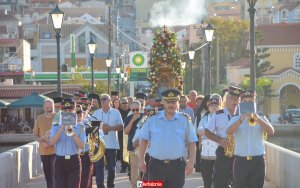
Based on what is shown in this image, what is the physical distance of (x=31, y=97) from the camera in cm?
4456

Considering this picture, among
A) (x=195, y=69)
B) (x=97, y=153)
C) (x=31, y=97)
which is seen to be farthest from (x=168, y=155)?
(x=195, y=69)

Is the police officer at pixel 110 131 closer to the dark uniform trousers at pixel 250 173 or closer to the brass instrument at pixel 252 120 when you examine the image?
the dark uniform trousers at pixel 250 173

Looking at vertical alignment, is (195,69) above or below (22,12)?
below

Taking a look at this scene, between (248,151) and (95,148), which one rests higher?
(248,151)

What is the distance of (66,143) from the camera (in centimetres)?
1202

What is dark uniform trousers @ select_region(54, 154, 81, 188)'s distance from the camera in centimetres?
1191

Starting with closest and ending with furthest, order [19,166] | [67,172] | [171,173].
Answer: [171,173]
[67,172]
[19,166]

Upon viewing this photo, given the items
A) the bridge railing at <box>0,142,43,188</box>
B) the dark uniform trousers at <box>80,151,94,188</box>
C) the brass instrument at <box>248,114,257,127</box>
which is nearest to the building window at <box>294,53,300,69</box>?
the bridge railing at <box>0,142,43,188</box>

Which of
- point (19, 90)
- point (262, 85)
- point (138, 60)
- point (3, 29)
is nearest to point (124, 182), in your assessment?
point (138, 60)

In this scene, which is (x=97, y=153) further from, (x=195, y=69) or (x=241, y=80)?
(x=195, y=69)

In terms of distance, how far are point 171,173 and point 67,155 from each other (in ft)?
7.52

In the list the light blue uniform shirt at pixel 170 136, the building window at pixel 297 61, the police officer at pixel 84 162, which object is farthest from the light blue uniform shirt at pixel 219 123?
the building window at pixel 297 61

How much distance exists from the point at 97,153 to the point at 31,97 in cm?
3089

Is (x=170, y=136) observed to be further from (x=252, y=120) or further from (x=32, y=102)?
(x=32, y=102)
